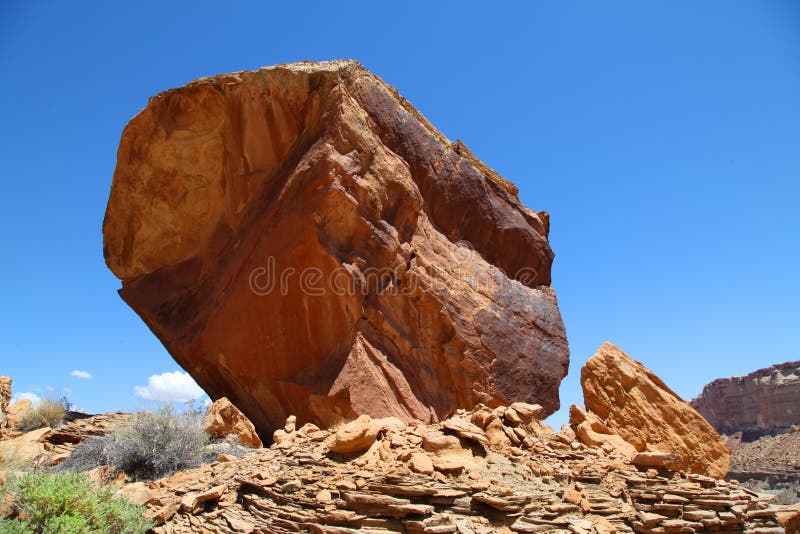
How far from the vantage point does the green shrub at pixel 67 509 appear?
206 inches

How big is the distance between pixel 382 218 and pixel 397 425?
12.2 ft

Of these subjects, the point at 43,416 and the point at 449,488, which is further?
the point at 43,416

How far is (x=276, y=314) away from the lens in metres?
9.02

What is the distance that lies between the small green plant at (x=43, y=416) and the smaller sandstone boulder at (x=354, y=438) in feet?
20.5

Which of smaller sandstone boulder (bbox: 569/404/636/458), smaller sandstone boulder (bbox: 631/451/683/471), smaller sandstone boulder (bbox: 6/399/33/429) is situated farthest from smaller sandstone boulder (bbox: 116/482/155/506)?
smaller sandstone boulder (bbox: 631/451/683/471)

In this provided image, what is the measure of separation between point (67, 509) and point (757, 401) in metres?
62.1

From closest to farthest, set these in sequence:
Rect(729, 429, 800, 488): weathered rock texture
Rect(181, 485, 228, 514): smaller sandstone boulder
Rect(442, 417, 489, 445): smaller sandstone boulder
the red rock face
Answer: Rect(181, 485, 228, 514): smaller sandstone boulder < Rect(442, 417, 489, 445): smaller sandstone boulder < the red rock face < Rect(729, 429, 800, 488): weathered rock texture

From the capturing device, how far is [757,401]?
5459 cm

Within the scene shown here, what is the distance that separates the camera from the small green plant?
998cm

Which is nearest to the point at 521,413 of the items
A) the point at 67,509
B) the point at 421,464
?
the point at 421,464

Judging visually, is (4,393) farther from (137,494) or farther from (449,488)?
(449,488)

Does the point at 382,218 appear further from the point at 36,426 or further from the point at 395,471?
the point at 36,426

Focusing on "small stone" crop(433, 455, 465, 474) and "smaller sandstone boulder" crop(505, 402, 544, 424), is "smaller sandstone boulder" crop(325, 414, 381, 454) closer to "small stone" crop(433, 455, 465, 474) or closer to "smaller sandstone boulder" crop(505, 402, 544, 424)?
"small stone" crop(433, 455, 465, 474)

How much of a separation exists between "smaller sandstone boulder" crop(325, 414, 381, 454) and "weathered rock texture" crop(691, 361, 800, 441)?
2214 inches
